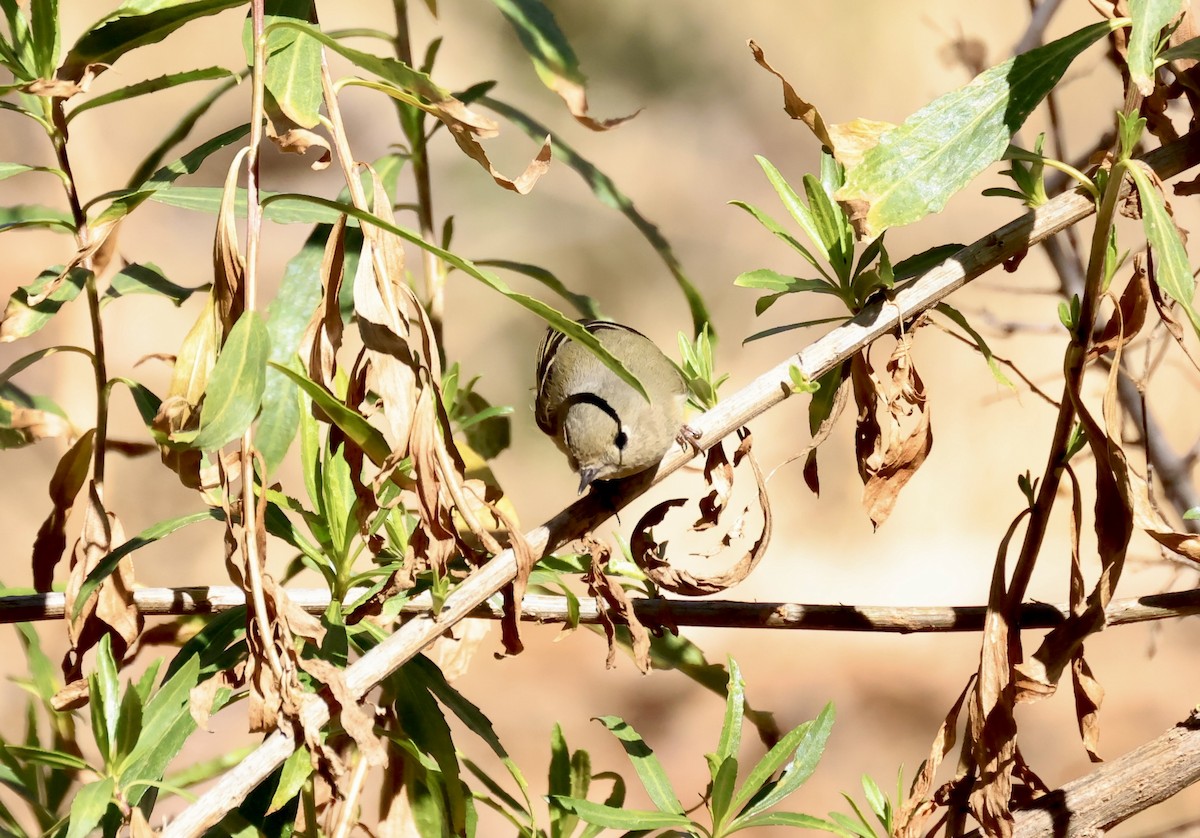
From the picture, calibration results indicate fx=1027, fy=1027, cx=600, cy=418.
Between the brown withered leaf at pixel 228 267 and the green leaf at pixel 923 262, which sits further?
the green leaf at pixel 923 262

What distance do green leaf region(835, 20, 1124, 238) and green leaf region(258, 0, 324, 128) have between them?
466 mm

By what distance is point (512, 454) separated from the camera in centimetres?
306

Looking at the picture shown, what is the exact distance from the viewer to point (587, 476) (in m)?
1.58

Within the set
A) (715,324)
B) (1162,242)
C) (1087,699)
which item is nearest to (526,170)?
(1162,242)

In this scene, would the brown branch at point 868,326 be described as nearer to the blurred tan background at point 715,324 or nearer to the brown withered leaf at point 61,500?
the brown withered leaf at point 61,500

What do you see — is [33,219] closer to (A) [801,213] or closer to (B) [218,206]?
(B) [218,206]

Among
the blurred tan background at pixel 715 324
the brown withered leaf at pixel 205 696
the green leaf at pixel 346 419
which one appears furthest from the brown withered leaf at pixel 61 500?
the blurred tan background at pixel 715 324

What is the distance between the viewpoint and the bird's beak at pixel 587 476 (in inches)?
61.5

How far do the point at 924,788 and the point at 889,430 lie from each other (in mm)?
371

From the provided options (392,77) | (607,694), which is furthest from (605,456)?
(607,694)

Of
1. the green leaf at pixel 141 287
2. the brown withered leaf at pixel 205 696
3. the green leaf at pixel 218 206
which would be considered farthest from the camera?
the green leaf at pixel 141 287

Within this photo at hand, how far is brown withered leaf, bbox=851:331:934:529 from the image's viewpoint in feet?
3.38

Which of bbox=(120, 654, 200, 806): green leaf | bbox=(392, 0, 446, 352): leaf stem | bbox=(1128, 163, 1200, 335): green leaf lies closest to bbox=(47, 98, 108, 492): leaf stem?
bbox=(120, 654, 200, 806): green leaf

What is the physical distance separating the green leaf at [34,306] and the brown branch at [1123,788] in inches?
45.9
